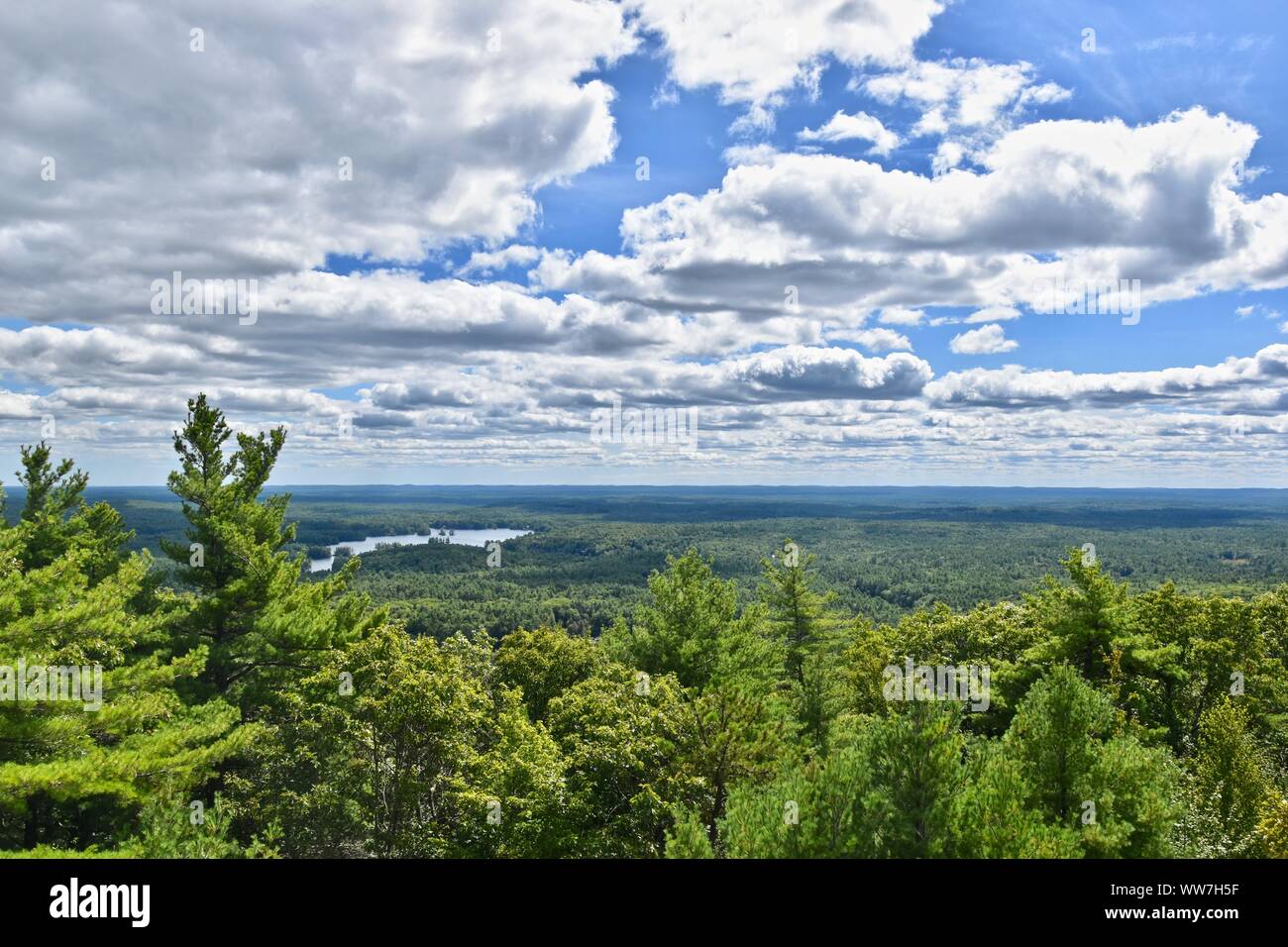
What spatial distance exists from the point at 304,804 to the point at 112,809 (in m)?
5.39

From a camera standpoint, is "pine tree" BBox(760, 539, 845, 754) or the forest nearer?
the forest

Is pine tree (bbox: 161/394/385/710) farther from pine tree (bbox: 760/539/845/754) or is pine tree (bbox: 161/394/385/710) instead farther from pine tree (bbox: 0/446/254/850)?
pine tree (bbox: 760/539/845/754)

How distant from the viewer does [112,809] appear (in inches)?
823

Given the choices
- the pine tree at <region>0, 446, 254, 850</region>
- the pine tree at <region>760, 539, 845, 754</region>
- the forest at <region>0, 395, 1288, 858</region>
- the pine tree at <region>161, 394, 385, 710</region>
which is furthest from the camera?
the pine tree at <region>760, 539, 845, 754</region>

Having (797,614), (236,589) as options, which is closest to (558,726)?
(236,589)

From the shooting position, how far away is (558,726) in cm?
2342

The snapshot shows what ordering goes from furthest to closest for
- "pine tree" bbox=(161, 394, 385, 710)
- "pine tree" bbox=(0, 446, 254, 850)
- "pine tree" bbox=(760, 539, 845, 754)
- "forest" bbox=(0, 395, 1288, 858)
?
"pine tree" bbox=(760, 539, 845, 754), "pine tree" bbox=(161, 394, 385, 710), "pine tree" bbox=(0, 446, 254, 850), "forest" bbox=(0, 395, 1288, 858)

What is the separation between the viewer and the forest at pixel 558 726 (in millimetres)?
14641

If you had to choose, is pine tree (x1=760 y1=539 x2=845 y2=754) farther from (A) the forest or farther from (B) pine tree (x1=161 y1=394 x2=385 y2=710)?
(B) pine tree (x1=161 y1=394 x2=385 y2=710)

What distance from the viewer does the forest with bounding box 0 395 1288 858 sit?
48.0ft

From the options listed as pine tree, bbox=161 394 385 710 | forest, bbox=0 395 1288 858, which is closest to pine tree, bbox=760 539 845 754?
forest, bbox=0 395 1288 858

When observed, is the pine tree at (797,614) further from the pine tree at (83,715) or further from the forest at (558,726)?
the pine tree at (83,715)
